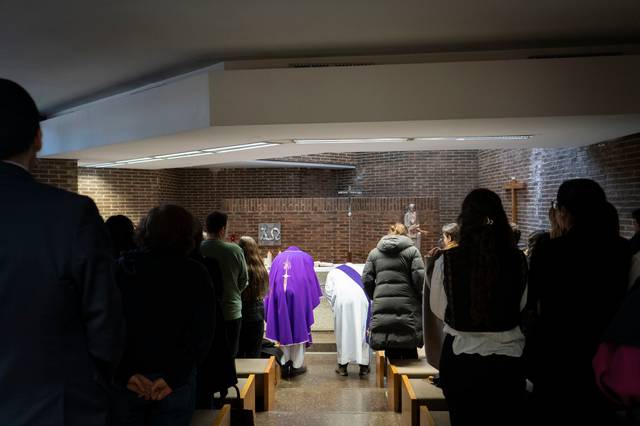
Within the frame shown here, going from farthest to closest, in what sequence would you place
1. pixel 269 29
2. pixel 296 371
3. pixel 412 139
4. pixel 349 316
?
pixel 296 371, pixel 349 316, pixel 412 139, pixel 269 29

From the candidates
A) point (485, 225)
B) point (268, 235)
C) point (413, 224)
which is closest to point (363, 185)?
point (413, 224)

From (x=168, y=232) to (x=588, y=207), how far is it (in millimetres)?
1929

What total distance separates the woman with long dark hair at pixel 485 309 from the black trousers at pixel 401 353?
2.77 m

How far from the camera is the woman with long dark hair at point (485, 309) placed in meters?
2.58

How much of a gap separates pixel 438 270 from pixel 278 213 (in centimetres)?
919

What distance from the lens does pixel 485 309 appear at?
2.58 meters

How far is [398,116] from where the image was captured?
15.3 feet

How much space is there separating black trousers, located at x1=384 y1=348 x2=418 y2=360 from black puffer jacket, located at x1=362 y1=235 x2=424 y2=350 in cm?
18

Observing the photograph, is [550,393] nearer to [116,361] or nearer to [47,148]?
[116,361]

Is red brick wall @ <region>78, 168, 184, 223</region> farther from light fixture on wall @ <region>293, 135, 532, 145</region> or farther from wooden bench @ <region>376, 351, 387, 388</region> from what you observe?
wooden bench @ <region>376, 351, 387, 388</region>

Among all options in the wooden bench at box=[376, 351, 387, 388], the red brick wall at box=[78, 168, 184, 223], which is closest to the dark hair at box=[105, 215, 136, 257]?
the wooden bench at box=[376, 351, 387, 388]

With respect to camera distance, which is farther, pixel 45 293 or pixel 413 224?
pixel 413 224

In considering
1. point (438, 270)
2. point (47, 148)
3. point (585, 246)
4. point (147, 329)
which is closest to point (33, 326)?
point (147, 329)

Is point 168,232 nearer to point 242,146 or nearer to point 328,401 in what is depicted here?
point 328,401
